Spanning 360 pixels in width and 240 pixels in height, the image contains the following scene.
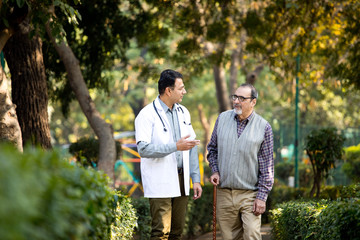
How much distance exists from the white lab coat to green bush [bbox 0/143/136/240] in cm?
213

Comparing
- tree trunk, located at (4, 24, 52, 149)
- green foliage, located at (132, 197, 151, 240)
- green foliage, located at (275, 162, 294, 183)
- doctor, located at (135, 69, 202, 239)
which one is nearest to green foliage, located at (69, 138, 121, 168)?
tree trunk, located at (4, 24, 52, 149)

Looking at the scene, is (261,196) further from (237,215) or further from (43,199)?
(43,199)

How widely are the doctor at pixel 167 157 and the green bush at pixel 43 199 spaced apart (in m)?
2.09

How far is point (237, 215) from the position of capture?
6.51m

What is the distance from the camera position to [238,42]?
601 inches

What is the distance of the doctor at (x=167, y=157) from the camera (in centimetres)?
613

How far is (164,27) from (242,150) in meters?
7.98

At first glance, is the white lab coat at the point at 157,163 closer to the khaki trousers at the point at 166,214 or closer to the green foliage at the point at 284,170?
the khaki trousers at the point at 166,214

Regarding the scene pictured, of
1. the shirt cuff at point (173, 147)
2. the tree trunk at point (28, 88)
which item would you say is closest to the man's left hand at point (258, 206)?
the shirt cuff at point (173, 147)

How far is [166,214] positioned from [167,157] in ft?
1.93

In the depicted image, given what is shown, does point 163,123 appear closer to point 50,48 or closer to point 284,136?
point 50,48

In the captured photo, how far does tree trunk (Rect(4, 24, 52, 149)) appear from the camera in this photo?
9258mm

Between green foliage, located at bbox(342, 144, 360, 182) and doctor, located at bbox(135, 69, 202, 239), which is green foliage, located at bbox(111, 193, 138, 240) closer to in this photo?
doctor, located at bbox(135, 69, 202, 239)

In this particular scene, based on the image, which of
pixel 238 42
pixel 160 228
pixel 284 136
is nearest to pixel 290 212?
pixel 160 228
